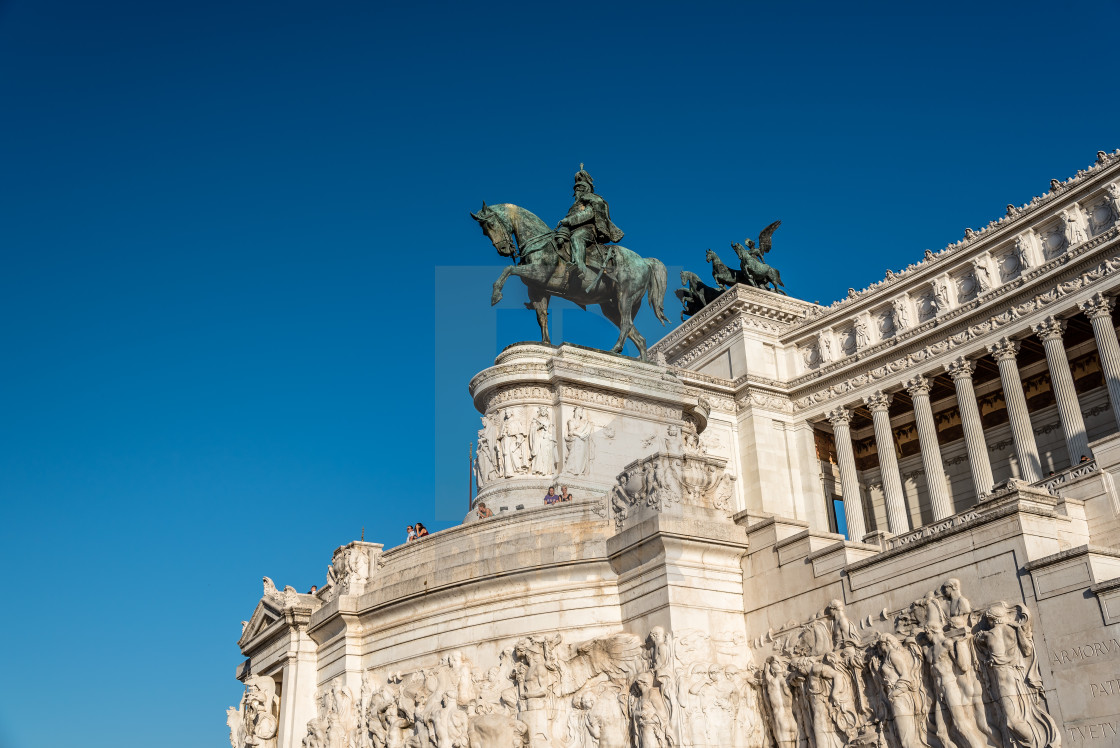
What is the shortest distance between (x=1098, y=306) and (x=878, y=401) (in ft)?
40.4

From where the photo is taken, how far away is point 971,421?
161 feet

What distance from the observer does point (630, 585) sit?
63.4 feet

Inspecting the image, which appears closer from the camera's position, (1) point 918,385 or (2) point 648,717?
(2) point 648,717

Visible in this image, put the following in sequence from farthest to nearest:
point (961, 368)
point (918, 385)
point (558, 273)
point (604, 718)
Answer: point (918, 385), point (961, 368), point (558, 273), point (604, 718)

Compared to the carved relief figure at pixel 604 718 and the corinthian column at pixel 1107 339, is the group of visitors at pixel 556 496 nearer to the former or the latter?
the carved relief figure at pixel 604 718

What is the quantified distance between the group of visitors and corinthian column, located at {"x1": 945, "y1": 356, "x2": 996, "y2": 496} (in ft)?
88.1

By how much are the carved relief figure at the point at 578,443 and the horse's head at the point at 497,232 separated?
722 cm

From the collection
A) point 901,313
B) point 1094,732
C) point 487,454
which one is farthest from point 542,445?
point 901,313

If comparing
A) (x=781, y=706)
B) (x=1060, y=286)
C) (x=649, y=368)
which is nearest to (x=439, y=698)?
(x=781, y=706)

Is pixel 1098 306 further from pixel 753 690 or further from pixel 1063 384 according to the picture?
pixel 753 690

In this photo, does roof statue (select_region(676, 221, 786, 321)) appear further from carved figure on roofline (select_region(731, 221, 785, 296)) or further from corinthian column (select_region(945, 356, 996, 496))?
corinthian column (select_region(945, 356, 996, 496))

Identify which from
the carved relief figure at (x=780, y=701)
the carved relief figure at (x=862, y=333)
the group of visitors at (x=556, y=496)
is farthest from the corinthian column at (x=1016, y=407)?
the carved relief figure at (x=780, y=701)

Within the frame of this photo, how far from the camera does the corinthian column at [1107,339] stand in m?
43.2

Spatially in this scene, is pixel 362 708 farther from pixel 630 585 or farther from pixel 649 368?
pixel 649 368
